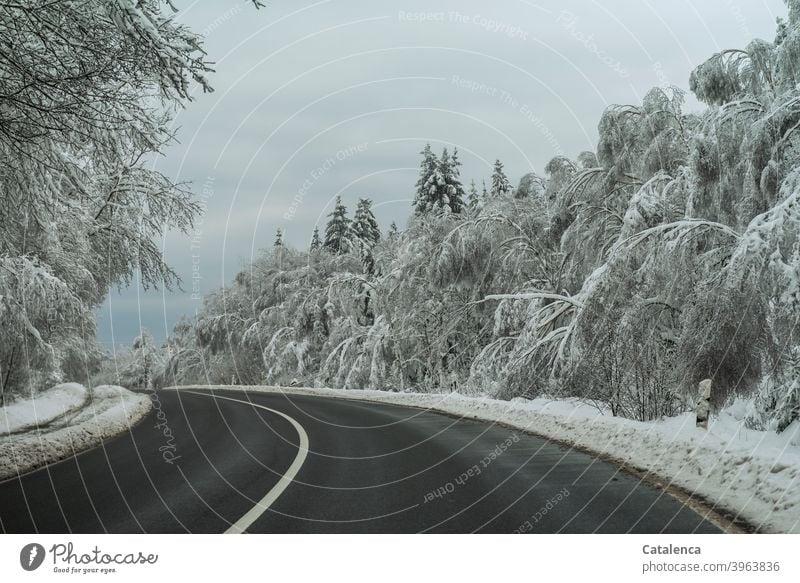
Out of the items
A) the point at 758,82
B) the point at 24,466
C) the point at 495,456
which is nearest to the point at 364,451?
the point at 495,456

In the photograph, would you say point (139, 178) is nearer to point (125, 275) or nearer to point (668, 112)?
point (125, 275)

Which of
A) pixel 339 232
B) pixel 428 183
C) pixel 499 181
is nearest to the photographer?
pixel 499 181

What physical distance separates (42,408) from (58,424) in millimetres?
2211

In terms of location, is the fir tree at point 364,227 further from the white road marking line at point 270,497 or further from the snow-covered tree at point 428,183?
the white road marking line at point 270,497

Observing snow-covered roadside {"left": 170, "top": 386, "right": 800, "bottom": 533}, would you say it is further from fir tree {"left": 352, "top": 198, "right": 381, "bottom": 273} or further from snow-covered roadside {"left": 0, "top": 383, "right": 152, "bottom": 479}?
fir tree {"left": 352, "top": 198, "right": 381, "bottom": 273}

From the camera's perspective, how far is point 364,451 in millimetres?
9195

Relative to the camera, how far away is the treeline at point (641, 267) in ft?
22.7

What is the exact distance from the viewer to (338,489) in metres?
6.08

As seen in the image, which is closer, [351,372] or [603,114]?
[603,114]

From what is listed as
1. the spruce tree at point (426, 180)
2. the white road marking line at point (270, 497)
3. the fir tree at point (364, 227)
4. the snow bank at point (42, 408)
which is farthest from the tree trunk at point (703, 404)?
the fir tree at point (364, 227)

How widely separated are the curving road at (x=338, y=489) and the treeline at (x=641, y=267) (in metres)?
1.80

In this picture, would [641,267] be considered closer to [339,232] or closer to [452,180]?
[452,180]

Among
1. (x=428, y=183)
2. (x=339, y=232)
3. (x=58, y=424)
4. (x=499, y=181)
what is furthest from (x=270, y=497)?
(x=339, y=232)
